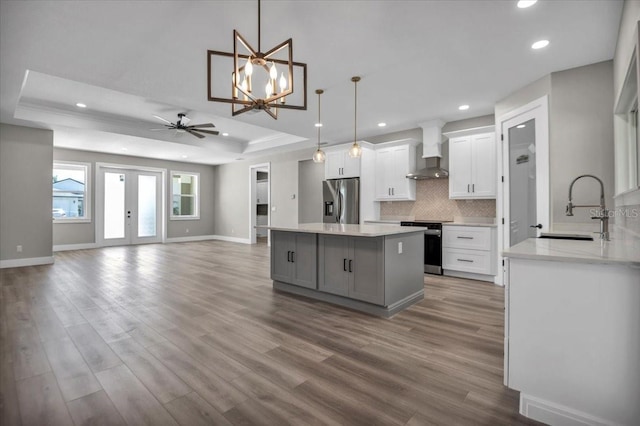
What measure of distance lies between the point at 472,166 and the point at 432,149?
76cm

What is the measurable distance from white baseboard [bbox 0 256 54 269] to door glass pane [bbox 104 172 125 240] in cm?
267

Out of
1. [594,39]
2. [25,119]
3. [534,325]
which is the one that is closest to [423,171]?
[594,39]

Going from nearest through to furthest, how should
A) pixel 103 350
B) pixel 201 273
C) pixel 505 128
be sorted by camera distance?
1. pixel 103 350
2. pixel 505 128
3. pixel 201 273

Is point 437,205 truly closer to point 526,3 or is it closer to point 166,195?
point 526,3

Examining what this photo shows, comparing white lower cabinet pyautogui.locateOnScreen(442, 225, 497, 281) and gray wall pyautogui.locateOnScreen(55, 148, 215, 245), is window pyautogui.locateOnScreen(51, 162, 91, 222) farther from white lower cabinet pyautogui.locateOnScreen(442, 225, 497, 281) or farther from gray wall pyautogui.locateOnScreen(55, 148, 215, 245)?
white lower cabinet pyautogui.locateOnScreen(442, 225, 497, 281)

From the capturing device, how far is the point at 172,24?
2615mm

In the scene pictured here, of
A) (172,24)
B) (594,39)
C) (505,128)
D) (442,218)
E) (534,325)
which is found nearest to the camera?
(534,325)

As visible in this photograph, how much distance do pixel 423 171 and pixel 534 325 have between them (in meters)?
4.05

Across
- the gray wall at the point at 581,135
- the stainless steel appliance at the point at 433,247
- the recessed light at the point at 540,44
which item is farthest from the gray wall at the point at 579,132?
the stainless steel appliance at the point at 433,247

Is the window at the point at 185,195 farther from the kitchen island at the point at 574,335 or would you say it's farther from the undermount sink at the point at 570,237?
the kitchen island at the point at 574,335

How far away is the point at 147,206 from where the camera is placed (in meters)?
9.43

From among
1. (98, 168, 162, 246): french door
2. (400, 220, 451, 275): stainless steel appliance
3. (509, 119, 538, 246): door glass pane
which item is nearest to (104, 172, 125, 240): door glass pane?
(98, 168, 162, 246): french door

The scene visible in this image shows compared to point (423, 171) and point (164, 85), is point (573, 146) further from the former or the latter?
point (164, 85)

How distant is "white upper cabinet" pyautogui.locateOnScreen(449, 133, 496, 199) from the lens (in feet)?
15.5
